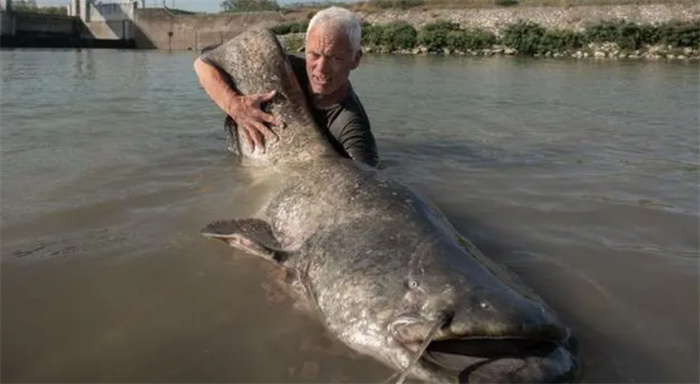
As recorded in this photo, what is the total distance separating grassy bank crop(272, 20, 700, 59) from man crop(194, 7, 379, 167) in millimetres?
28305

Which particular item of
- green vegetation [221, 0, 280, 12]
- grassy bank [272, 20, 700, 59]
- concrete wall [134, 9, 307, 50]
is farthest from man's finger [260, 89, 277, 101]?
green vegetation [221, 0, 280, 12]

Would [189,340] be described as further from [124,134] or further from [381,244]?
[124,134]

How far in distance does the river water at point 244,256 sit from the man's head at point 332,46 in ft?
3.04

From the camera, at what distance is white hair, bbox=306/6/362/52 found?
4180 millimetres

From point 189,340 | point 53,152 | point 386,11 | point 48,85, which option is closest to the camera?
point 189,340

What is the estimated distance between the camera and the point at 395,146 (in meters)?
6.64

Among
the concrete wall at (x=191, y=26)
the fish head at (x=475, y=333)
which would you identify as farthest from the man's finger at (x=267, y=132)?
the concrete wall at (x=191, y=26)

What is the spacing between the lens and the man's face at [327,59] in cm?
421

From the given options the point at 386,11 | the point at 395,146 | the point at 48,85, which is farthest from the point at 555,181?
the point at 386,11

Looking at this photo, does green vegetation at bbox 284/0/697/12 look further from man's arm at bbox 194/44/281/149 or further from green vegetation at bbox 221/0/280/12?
man's arm at bbox 194/44/281/149

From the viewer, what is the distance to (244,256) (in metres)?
3.38

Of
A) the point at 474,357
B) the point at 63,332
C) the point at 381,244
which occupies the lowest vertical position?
the point at 63,332

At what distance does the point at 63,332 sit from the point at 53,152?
346 cm

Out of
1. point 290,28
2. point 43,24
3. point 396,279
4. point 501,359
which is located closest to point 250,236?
point 396,279
